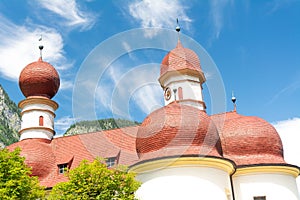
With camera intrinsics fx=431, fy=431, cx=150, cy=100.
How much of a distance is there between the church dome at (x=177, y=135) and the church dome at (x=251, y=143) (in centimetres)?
273

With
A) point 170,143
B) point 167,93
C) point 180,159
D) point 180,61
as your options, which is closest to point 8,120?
point 167,93

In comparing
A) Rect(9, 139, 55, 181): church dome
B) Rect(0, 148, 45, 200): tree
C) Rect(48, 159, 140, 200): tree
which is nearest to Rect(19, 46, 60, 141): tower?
Rect(9, 139, 55, 181): church dome

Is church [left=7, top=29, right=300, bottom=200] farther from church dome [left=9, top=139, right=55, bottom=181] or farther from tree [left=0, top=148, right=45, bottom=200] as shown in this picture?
tree [left=0, top=148, right=45, bottom=200]

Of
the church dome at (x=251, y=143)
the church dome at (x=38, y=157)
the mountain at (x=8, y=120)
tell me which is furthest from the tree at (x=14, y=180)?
the mountain at (x=8, y=120)

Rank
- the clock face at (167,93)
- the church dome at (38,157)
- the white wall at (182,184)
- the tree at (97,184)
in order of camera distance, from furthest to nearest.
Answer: the clock face at (167,93) → the church dome at (38,157) → the white wall at (182,184) → the tree at (97,184)

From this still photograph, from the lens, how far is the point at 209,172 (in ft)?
66.5

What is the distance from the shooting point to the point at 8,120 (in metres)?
127

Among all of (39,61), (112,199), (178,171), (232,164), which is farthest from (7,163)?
(39,61)

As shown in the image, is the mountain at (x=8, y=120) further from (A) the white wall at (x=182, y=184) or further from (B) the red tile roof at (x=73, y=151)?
(A) the white wall at (x=182, y=184)

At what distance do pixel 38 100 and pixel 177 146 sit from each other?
571 inches

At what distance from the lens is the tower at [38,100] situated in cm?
3069

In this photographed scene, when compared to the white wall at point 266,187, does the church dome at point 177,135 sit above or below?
above

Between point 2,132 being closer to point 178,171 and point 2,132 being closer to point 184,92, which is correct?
point 184,92

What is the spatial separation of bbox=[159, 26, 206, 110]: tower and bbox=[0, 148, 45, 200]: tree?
1170 centimetres
